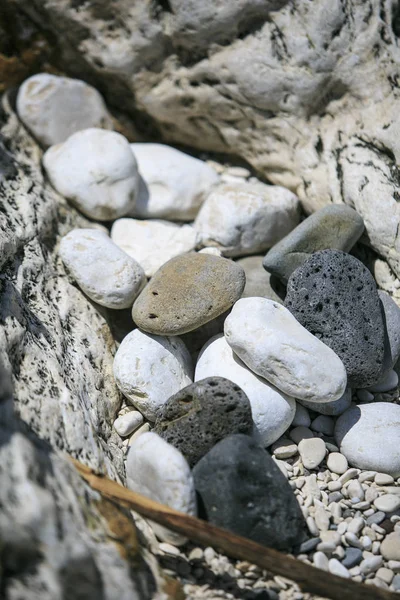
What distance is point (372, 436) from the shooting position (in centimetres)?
254

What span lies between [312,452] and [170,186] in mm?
1709

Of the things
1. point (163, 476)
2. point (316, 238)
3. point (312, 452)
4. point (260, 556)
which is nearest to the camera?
point (260, 556)

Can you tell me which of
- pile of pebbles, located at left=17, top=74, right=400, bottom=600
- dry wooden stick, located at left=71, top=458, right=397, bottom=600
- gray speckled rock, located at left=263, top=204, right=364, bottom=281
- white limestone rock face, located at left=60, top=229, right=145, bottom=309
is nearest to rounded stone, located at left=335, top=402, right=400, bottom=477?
pile of pebbles, located at left=17, top=74, right=400, bottom=600

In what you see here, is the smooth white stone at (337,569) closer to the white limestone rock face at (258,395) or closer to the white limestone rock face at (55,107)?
the white limestone rock face at (258,395)

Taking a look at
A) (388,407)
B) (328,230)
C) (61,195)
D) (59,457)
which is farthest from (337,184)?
(59,457)

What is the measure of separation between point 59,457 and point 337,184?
204 cm

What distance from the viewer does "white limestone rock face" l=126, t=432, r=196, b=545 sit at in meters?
2.07

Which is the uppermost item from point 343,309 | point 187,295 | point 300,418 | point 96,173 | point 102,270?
point 96,173

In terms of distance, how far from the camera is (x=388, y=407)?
8.69 ft

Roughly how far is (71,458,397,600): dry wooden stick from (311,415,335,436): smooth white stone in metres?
0.80

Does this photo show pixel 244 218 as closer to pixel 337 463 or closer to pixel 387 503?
pixel 337 463

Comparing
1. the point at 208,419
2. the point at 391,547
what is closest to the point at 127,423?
the point at 208,419

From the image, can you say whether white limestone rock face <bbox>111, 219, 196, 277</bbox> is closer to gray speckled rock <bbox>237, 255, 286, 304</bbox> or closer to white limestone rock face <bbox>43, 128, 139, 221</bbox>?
white limestone rock face <bbox>43, 128, 139, 221</bbox>

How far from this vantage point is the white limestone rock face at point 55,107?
336cm
